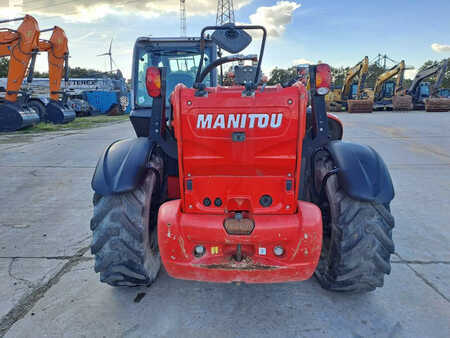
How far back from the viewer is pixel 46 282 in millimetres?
2568

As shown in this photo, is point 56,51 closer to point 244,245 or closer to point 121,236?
point 121,236

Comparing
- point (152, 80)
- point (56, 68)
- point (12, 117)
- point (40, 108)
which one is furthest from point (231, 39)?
point (40, 108)

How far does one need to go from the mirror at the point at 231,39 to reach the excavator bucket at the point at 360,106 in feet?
76.6

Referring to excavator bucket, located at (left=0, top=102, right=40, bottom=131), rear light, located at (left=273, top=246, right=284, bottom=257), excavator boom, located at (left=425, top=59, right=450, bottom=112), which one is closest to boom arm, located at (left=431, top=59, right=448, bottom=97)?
excavator boom, located at (left=425, top=59, right=450, bottom=112)

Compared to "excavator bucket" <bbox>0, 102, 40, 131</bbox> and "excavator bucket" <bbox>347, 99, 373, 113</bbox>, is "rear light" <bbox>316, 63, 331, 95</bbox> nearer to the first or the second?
"excavator bucket" <bbox>0, 102, 40, 131</bbox>

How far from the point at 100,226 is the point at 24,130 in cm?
1292

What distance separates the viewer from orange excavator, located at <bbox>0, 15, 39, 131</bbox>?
11.8 meters

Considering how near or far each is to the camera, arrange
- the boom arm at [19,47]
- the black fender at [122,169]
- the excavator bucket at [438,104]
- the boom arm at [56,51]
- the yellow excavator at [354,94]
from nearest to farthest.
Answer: the black fender at [122,169] → the boom arm at [19,47] → the boom arm at [56,51] → the excavator bucket at [438,104] → the yellow excavator at [354,94]

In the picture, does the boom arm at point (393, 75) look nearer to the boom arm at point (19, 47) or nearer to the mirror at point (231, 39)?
the boom arm at point (19, 47)

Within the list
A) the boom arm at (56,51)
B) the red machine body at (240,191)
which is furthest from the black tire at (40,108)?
the red machine body at (240,191)

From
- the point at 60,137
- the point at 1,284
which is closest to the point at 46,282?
the point at 1,284

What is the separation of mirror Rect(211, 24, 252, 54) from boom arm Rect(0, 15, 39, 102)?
1204 cm

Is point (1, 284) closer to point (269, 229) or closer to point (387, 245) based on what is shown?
point (269, 229)

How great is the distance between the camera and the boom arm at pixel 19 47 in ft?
38.5
